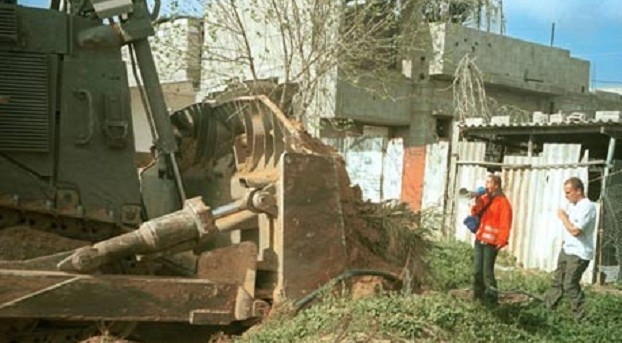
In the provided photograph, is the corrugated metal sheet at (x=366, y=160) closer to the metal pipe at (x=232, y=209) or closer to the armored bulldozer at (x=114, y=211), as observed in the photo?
the armored bulldozer at (x=114, y=211)

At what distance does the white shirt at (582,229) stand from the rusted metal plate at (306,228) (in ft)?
15.8

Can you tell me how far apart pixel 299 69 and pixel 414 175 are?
164 inches

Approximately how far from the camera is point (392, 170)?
21.2 meters

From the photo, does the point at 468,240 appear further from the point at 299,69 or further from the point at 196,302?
the point at 196,302

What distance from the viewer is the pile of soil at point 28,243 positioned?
6168mm

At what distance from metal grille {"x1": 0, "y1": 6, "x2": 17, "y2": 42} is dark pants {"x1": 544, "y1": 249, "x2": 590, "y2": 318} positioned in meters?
6.60

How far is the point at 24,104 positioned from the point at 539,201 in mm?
11486

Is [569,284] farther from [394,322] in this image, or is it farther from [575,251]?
[394,322]

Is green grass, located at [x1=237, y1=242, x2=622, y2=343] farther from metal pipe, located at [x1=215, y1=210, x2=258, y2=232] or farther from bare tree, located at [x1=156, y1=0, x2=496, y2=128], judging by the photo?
bare tree, located at [x1=156, y1=0, x2=496, y2=128]

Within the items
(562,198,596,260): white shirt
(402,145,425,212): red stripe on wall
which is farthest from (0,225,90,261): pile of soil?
(402,145,425,212): red stripe on wall

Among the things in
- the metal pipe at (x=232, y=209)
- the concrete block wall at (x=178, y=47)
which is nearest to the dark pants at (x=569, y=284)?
the metal pipe at (x=232, y=209)

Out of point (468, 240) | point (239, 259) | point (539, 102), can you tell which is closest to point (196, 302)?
point (239, 259)

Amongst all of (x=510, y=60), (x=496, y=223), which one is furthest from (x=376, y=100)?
(x=496, y=223)

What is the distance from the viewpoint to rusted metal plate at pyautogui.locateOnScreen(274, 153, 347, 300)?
6.36 m
